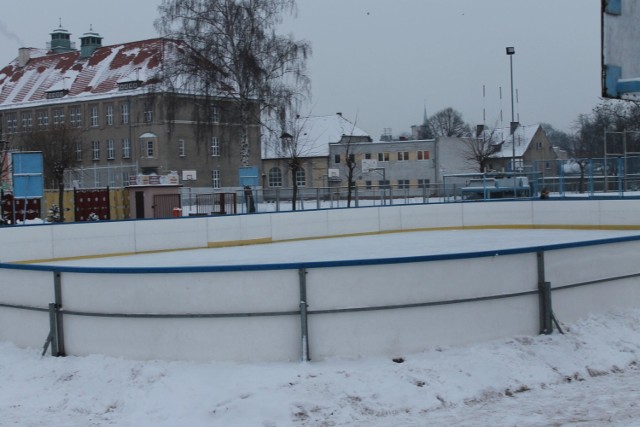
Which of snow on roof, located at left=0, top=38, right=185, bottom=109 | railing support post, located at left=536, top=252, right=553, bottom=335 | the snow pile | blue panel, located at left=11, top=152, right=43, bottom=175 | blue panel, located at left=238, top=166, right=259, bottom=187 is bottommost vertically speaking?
the snow pile

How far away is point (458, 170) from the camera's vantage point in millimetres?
75625

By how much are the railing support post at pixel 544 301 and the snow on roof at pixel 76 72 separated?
Result: 53816 millimetres

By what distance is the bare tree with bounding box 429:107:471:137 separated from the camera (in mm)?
111419

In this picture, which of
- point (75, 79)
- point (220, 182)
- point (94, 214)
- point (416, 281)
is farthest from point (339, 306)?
point (75, 79)

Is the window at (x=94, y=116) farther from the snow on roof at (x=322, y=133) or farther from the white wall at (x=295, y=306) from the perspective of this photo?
the white wall at (x=295, y=306)

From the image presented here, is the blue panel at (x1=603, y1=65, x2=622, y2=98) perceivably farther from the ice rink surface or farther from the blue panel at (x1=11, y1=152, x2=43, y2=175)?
the blue panel at (x1=11, y1=152, x2=43, y2=175)

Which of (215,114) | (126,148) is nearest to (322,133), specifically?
(126,148)

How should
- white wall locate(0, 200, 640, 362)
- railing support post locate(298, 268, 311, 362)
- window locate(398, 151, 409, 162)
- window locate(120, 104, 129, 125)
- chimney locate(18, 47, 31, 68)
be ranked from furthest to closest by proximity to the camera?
chimney locate(18, 47, 31, 68) < window locate(398, 151, 409, 162) < window locate(120, 104, 129, 125) < white wall locate(0, 200, 640, 362) < railing support post locate(298, 268, 311, 362)

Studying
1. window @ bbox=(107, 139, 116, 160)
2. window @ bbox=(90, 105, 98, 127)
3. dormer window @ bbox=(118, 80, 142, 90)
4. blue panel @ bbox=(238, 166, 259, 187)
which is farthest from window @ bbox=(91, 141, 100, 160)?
blue panel @ bbox=(238, 166, 259, 187)

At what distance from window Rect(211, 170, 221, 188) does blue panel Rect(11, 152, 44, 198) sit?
3968cm

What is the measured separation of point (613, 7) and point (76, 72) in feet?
216

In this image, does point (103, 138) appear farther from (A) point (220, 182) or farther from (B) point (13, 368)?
(B) point (13, 368)

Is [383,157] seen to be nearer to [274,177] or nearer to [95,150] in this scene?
[274,177]

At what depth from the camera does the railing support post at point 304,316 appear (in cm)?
808
